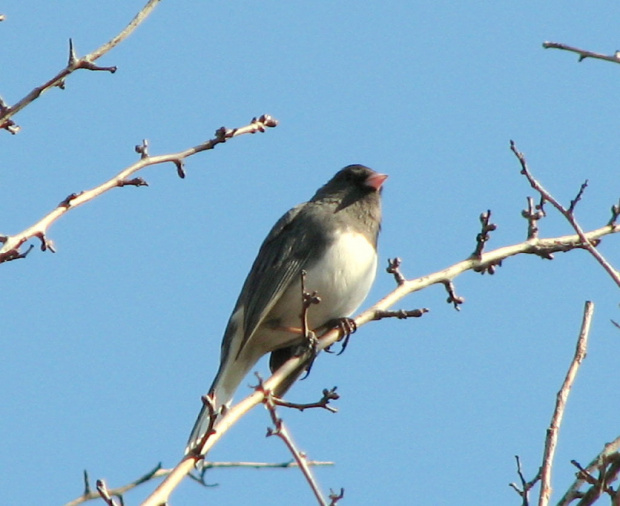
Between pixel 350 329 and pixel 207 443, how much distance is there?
5.64 feet

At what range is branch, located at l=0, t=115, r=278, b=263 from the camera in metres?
1.94

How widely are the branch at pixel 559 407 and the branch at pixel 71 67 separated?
121 cm

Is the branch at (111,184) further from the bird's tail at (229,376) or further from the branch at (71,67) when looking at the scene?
the bird's tail at (229,376)

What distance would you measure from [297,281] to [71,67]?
222 cm

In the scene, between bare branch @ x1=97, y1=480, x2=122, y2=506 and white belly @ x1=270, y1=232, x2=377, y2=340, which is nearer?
bare branch @ x1=97, y1=480, x2=122, y2=506

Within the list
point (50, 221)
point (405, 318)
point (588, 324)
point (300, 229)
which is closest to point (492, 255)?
point (405, 318)

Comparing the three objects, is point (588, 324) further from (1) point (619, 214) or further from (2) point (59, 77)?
(2) point (59, 77)

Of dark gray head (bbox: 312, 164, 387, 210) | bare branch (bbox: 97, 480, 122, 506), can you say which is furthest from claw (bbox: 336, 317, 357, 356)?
bare branch (bbox: 97, 480, 122, 506)

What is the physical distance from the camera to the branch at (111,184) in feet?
6.35

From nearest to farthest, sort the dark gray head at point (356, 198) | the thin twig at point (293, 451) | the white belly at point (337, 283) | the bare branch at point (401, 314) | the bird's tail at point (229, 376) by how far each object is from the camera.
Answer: the thin twig at point (293, 451) → the bare branch at point (401, 314) → the white belly at point (337, 283) → the bird's tail at point (229, 376) → the dark gray head at point (356, 198)

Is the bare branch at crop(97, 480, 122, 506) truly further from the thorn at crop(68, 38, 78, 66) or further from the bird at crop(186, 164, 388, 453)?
the bird at crop(186, 164, 388, 453)

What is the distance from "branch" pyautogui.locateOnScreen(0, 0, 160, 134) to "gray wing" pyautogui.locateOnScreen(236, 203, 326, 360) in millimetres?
2082

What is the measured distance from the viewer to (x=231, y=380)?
14.1 ft

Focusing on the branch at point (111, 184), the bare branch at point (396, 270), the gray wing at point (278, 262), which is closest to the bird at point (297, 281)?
the gray wing at point (278, 262)
